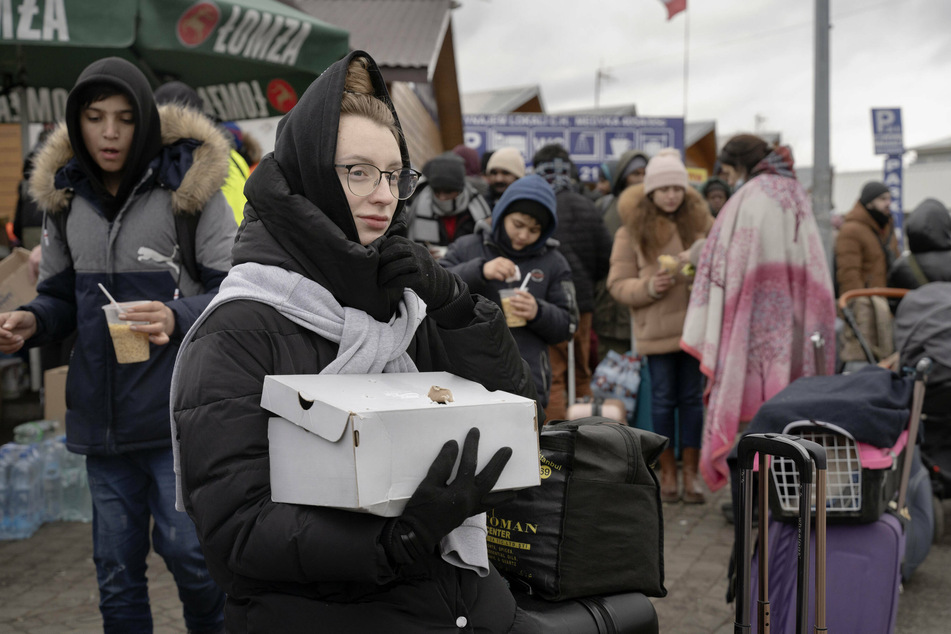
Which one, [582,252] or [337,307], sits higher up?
[582,252]

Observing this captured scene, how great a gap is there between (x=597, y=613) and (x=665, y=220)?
4201 mm

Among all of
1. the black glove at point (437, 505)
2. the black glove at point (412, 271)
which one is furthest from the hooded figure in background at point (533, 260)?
the black glove at point (437, 505)

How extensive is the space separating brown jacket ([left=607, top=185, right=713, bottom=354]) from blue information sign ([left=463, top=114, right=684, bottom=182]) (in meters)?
11.1

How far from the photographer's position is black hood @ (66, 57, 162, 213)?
9.78ft

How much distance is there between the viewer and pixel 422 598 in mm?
1812

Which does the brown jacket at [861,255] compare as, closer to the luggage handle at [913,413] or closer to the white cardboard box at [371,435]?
the luggage handle at [913,413]

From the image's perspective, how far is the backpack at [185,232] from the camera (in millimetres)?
3076

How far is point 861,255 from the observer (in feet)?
27.6

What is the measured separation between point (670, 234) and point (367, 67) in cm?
426

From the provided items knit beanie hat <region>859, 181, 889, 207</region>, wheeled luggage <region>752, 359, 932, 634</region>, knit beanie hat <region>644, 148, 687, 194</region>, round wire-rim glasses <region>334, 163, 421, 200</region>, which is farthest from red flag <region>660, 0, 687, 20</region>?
round wire-rim glasses <region>334, 163, 421, 200</region>

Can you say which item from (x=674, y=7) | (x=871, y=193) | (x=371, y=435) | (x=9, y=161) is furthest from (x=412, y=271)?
(x=674, y=7)

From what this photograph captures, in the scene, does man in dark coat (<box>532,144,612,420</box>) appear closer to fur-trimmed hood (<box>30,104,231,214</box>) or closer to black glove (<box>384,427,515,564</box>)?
fur-trimmed hood (<box>30,104,231,214</box>)

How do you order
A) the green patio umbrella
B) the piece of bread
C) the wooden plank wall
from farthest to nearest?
the wooden plank wall, the piece of bread, the green patio umbrella

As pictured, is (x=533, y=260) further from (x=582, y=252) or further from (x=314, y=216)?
(x=314, y=216)
